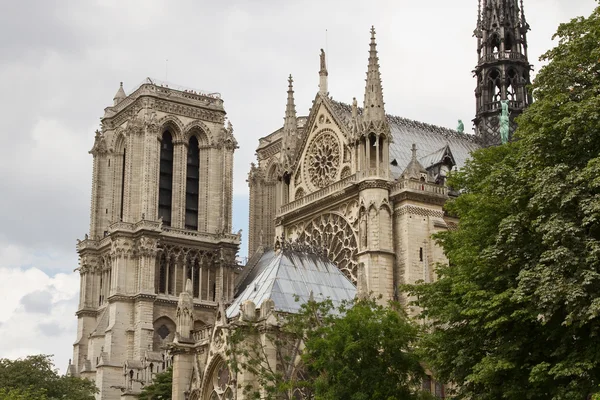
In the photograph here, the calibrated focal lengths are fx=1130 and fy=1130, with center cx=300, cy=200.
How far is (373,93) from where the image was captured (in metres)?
60.6

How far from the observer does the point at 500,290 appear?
34.8 meters

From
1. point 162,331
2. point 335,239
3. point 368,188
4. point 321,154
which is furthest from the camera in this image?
point 162,331

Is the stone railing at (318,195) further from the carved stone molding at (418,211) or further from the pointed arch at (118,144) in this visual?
the pointed arch at (118,144)

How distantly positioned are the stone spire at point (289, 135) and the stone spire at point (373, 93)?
8.92 meters

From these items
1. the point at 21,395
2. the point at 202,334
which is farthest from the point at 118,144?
the point at 202,334

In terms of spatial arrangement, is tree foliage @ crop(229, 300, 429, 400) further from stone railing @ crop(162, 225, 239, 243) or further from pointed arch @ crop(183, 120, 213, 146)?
pointed arch @ crop(183, 120, 213, 146)

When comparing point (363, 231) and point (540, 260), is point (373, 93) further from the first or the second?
point (540, 260)

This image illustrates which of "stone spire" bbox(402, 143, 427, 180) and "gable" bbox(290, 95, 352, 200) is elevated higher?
"gable" bbox(290, 95, 352, 200)

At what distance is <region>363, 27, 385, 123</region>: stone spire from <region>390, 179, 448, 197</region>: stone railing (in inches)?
146

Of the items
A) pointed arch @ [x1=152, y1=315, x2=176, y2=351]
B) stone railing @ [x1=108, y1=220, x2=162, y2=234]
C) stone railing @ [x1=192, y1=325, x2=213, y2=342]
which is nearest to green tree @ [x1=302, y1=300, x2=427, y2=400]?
stone railing @ [x1=192, y1=325, x2=213, y2=342]

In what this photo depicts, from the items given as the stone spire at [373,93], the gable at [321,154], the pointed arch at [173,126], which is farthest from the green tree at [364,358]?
the pointed arch at [173,126]

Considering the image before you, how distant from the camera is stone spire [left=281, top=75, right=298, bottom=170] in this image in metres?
68.2

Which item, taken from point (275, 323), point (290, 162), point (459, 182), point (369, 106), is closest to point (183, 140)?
point (290, 162)

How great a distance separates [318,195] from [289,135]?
5813mm
